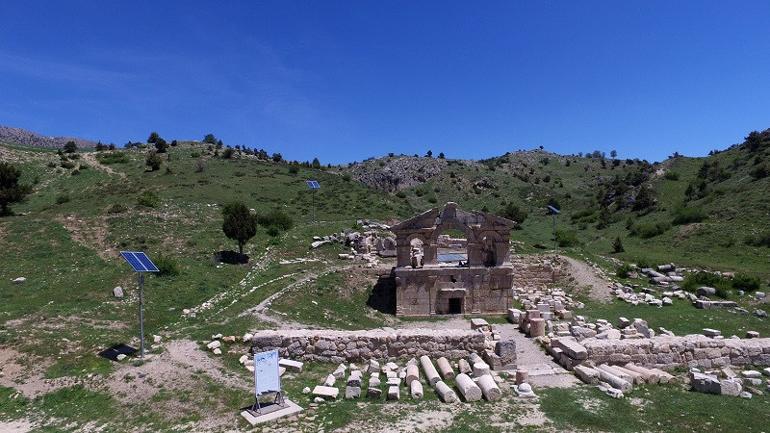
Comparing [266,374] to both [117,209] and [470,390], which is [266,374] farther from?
[117,209]

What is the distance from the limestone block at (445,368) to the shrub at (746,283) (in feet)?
73.9

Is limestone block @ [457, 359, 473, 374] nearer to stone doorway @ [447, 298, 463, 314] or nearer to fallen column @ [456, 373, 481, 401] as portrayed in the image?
fallen column @ [456, 373, 481, 401]

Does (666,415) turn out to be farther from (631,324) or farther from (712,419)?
(631,324)

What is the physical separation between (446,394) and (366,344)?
420cm

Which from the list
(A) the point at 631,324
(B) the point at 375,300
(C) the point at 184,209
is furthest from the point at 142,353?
(C) the point at 184,209

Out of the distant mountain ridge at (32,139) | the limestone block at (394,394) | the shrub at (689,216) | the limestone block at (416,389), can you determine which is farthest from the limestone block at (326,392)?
the distant mountain ridge at (32,139)

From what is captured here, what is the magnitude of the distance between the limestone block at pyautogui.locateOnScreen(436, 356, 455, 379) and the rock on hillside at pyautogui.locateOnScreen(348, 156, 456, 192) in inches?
2679

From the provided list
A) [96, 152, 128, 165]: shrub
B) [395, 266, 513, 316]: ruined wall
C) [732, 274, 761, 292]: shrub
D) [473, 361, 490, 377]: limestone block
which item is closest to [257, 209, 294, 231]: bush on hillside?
[395, 266, 513, 316]: ruined wall

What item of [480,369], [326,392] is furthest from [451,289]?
[326,392]

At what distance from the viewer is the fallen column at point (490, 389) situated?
1359cm

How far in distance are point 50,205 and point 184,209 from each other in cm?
1292

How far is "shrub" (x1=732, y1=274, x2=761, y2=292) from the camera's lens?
28.3 meters

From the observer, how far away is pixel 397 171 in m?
89.3

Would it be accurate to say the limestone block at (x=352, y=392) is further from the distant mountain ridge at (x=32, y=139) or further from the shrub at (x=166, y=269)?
the distant mountain ridge at (x=32, y=139)
